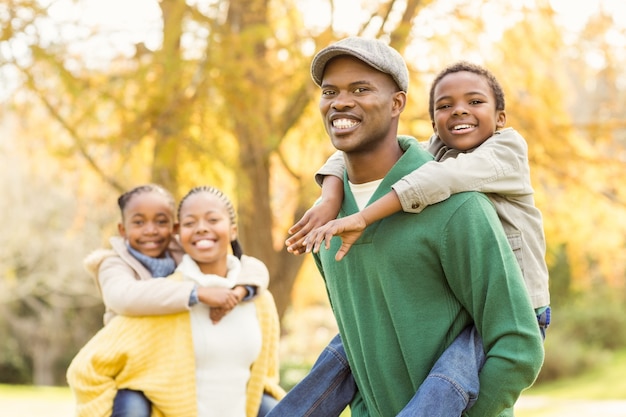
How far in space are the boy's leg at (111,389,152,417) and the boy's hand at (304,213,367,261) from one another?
156cm

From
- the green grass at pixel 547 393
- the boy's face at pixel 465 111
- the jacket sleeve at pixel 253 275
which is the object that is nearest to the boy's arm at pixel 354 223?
the boy's face at pixel 465 111

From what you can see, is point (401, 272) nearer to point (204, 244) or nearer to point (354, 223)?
point (354, 223)

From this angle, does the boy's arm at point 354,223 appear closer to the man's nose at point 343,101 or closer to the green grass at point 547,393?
the man's nose at point 343,101

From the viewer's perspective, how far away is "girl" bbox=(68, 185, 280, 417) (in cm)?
336

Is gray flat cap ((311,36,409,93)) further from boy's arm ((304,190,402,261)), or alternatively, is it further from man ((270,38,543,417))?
boy's arm ((304,190,402,261))

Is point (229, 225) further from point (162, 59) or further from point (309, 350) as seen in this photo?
point (309, 350)

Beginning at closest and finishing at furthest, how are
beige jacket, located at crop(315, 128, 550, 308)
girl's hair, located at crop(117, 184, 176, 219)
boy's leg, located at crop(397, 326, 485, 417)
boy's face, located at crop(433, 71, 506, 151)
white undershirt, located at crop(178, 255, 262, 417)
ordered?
boy's leg, located at crop(397, 326, 485, 417), beige jacket, located at crop(315, 128, 550, 308), boy's face, located at crop(433, 71, 506, 151), white undershirt, located at crop(178, 255, 262, 417), girl's hair, located at crop(117, 184, 176, 219)

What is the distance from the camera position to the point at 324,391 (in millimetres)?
2484

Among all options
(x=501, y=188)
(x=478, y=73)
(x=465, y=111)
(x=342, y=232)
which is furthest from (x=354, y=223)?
(x=478, y=73)

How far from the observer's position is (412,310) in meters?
2.19

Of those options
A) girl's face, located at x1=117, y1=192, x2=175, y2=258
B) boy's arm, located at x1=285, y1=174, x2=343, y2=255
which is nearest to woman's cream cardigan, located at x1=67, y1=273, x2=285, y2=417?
girl's face, located at x1=117, y1=192, x2=175, y2=258

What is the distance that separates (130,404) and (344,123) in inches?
66.6

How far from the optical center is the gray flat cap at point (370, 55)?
223 centimetres

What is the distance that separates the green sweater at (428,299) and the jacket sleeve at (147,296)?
3.75 feet
